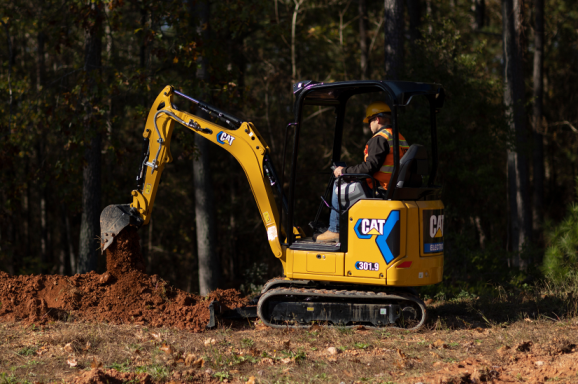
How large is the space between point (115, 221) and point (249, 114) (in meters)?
11.3

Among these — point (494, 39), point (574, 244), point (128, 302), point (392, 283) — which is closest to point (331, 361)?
point (392, 283)

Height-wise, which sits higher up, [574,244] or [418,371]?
[574,244]

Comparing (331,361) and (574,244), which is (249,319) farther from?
(574,244)

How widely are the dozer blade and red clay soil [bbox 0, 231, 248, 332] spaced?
0.36 feet

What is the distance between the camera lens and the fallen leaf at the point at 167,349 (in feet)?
18.3

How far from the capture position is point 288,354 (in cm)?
561

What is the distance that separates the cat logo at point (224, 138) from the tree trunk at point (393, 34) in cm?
638

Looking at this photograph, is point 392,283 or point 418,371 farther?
point 392,283

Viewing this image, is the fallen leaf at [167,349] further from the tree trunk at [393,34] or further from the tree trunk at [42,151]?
the tree trunk at [42,151]

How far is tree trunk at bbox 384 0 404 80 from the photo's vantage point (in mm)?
12753

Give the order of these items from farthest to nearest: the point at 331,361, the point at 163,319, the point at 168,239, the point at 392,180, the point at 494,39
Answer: the point at 494,39 → the point at 168,239 → the point at 163,319 → the point at 392,180 → the point at 331,361

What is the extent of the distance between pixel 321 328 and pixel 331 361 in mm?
1045

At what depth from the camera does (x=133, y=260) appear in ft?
25.4

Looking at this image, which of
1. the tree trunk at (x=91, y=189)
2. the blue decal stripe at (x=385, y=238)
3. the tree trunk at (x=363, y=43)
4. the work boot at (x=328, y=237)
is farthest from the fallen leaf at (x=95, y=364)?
the tree trunk at (x=363, y=43)
